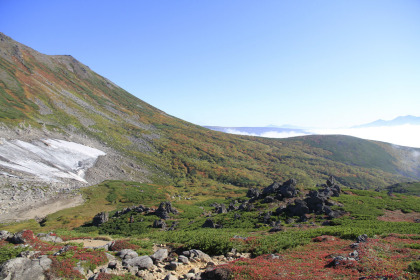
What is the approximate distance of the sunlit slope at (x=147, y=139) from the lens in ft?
345

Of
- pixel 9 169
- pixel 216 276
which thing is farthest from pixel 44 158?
pixel 216 276

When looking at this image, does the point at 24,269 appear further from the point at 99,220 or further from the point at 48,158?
the point at 48,158

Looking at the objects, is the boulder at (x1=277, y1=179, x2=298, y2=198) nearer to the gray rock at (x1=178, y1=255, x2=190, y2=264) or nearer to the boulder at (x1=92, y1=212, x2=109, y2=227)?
the gray rock at (x1=178, y1=255, x2=190, y2=264)

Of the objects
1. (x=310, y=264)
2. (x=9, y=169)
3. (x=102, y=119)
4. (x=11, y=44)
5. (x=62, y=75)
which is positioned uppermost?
(x=11, y=44)

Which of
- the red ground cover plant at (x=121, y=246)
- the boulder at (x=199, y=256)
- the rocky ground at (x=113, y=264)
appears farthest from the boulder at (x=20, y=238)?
the boulder at (x=199, y=256)

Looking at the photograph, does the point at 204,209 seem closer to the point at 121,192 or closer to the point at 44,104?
the point at 121,192

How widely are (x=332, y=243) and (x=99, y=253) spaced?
24.2 meters

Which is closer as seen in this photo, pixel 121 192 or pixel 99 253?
pixel 99 253

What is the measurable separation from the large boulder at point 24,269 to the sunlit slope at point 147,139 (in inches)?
3141

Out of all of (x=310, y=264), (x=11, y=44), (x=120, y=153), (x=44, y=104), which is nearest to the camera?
(x=310, y=264)

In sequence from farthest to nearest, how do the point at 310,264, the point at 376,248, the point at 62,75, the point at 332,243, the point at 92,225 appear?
1. the point at 62,75
2. the point at 92,225
3. the point at 332,243
4. the point at 376,248
5. the point at 310,264

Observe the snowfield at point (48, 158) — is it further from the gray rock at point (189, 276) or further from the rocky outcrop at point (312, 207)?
the rocky outcrop at point (312, 207)

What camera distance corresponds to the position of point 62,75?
178875mm

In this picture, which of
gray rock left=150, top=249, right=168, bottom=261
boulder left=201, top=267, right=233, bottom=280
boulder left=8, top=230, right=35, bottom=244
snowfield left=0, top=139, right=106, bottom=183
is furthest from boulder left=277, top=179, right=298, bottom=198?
snowfield left=0, top=139, right=106, bottom=183
